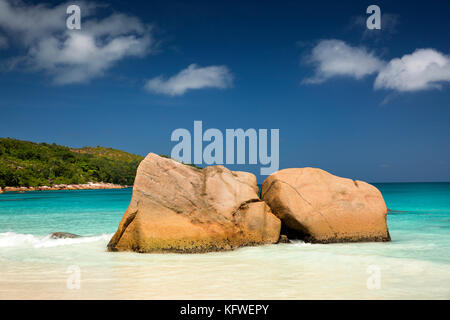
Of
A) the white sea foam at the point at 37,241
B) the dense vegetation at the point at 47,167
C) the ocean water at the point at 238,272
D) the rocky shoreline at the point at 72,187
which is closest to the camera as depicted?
the ocean water at the point at 238,272

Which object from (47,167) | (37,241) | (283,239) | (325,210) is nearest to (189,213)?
(283,239)

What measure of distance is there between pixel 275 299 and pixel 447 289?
101 inches

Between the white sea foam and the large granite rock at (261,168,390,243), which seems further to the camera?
the white sea foam

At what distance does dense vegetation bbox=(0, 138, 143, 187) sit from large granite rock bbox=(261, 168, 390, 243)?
64185mm

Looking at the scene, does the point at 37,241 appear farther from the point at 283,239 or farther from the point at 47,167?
the point at 47,167

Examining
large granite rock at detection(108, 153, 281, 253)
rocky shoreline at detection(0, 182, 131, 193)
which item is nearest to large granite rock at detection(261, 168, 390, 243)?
large granite rock at detection(108, 153, 281, 253)

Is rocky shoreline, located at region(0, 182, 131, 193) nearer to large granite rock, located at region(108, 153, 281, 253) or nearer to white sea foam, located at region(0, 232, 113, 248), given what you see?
white sea foam, located at region(0, 232, 113, 248)

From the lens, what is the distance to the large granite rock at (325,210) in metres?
9.24

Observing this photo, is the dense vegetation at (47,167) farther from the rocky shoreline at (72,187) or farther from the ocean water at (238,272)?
the ocean water at (238,272)

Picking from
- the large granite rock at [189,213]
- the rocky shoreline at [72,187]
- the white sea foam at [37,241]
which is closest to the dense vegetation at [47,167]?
the rocky shoreline at [72,187]

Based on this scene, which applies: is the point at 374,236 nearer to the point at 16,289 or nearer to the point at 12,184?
the point at 16,289

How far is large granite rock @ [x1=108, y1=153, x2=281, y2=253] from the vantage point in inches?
321

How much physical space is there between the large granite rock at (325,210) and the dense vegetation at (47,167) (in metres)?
64.2
